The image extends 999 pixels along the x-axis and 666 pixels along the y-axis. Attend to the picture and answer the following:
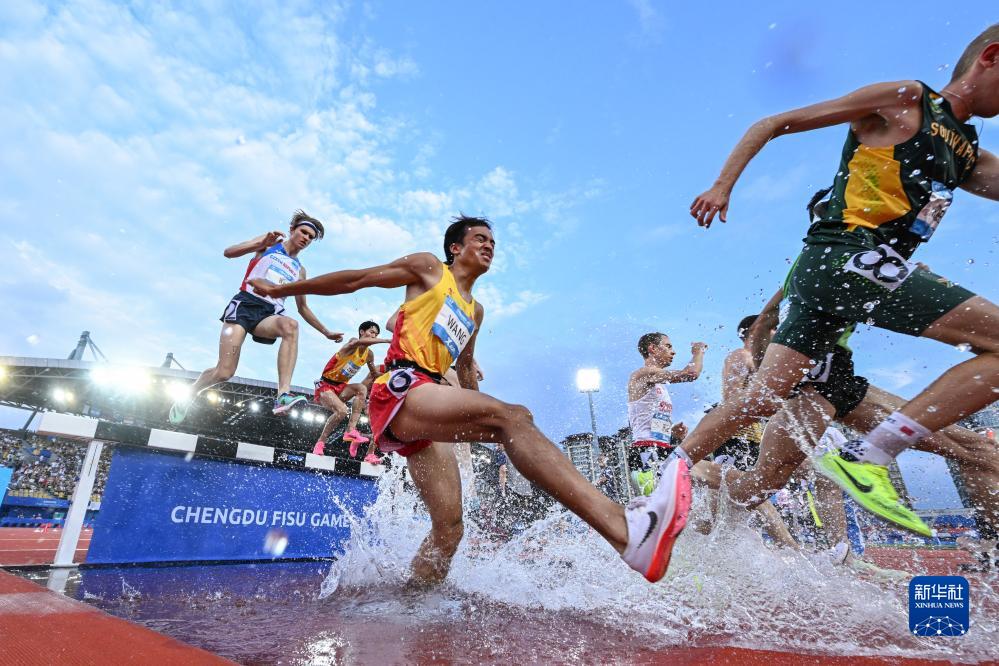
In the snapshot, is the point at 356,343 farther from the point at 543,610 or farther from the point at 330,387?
the point at 543,610

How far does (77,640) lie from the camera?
140cm

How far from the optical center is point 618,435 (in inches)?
834

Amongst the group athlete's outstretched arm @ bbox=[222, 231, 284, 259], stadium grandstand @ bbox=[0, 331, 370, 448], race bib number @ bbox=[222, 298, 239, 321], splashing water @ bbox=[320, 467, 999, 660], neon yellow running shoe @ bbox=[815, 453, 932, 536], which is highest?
stadium grandstand @ bbox=[0, 331, 370, 448]

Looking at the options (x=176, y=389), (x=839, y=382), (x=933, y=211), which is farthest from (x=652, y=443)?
(x=176, y=389)

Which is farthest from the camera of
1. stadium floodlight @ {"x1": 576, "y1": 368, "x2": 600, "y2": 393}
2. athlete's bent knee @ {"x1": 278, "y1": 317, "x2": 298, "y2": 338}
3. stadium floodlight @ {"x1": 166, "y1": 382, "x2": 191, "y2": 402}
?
stadium floodlight @ {"x1": 576, "y1": 368, "x2": 600, "y2": 393}

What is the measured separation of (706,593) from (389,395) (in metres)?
1.75

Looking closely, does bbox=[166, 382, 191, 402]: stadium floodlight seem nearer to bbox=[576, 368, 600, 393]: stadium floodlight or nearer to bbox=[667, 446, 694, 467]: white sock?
bbox=[576, 368, 600, 393]: stadium floodlight

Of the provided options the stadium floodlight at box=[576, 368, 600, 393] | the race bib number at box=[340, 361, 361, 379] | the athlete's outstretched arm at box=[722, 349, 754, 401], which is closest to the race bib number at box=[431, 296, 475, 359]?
the athlete's outstretched arm at box=[722, 349, 754, 401]

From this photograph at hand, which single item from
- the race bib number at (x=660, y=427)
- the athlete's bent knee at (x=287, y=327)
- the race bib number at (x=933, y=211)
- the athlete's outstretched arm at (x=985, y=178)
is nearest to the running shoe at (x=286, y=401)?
the athlete's bent knee at (x=287, y=327)

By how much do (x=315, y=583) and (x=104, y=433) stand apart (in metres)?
1.95

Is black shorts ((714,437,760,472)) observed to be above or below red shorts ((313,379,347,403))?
below

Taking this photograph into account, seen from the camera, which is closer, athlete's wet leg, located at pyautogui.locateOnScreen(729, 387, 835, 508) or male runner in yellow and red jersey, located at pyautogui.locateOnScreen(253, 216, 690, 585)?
male runner in yellow and red jersey, located at pyautogui.locateOnScreen(253, 216, 690, 585)

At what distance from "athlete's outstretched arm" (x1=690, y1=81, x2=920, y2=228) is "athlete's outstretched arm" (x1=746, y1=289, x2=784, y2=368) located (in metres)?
1.11

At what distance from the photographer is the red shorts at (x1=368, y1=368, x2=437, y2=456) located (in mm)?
2260
